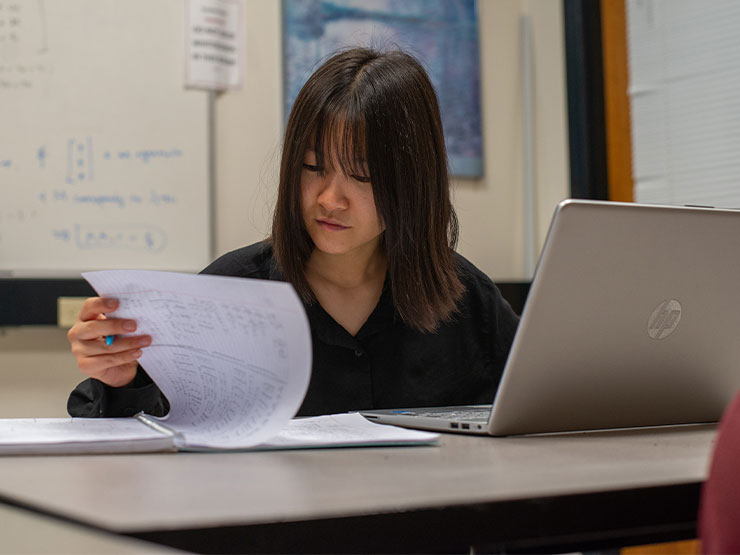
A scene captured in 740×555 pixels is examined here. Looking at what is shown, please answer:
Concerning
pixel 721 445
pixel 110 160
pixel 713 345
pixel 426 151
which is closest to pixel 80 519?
pixel 721 445

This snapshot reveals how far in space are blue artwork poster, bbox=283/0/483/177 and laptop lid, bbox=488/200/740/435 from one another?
163 centimetres

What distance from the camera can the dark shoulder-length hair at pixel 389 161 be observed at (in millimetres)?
1295

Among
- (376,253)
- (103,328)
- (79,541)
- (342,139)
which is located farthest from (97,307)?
(376,253)

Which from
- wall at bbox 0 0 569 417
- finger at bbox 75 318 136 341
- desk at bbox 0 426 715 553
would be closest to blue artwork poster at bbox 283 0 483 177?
wall at bbox 0 0 569 417

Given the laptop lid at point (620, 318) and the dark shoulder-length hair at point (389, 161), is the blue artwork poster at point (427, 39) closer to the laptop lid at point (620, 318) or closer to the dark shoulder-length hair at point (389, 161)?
the dark shoulder-length hair at point (389, 161)

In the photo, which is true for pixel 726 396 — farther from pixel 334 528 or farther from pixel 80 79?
pixel 80 79

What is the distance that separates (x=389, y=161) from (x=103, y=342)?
556mm

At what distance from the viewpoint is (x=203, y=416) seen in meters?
0.84

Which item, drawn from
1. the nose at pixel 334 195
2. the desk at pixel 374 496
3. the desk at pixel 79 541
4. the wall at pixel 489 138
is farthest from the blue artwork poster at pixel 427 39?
the desk at pixel 79 541

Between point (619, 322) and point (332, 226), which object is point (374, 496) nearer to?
point (619, 322)

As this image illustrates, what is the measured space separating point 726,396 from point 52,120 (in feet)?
5.47

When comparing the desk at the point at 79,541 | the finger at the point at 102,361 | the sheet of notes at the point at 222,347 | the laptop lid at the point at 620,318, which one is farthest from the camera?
the finger at the point at 102,361

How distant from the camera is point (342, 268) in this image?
4.75ft

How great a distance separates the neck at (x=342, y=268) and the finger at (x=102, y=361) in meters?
0.53
